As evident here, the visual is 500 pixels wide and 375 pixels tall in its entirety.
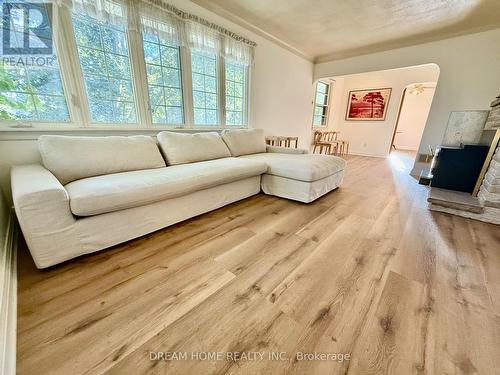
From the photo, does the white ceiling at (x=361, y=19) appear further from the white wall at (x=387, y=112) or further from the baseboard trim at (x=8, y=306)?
the baseboard trim at (x=8, y=306)

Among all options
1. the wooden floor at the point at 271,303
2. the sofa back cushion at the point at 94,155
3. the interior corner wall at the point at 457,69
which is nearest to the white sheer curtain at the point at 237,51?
the sofa back cushion at the point at 94,155

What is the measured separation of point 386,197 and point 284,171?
1.48 metres

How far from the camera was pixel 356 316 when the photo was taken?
996mm

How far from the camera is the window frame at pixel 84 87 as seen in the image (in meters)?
1.74

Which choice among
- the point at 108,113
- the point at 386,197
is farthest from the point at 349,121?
the point at 108,113

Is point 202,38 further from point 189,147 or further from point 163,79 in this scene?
point 189,147

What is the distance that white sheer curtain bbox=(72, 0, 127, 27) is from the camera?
1773mm

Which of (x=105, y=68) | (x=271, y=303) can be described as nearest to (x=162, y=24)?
(x=105, y=68)

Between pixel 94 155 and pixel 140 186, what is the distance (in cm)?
61

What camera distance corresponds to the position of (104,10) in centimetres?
188

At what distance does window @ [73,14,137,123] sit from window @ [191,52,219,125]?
83 cm

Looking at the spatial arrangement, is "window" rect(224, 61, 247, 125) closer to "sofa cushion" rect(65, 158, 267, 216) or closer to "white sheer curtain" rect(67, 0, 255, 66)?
"white sheer curtain" rect(67, 0, 255, 66)

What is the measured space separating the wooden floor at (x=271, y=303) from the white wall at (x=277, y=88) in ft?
5.37

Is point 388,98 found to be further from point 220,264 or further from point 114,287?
point 114,287
